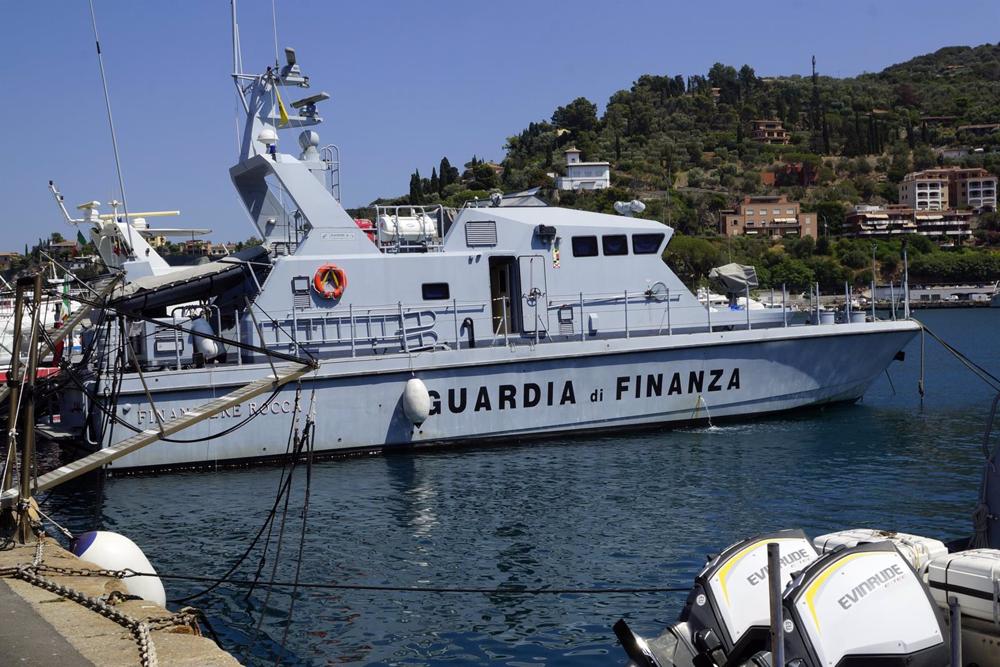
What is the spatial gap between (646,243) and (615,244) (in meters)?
0.66

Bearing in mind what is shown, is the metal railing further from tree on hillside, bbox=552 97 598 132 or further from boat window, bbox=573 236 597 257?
tree on hillside, bbox=552 97 598 132

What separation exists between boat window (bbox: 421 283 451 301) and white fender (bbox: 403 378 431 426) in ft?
5.73

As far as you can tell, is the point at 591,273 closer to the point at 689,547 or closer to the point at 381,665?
the point at 689,547

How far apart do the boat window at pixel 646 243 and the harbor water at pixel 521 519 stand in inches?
138

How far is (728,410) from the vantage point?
17.9 m

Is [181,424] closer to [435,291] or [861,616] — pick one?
[861,616]

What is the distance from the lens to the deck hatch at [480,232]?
1742 cm

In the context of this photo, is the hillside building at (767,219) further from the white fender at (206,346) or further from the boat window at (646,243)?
the white fender at (206,346)

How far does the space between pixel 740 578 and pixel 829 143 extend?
13704 cm

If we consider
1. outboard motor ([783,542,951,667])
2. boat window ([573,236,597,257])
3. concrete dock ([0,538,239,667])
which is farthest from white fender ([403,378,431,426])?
outboard motor ([783,542,951,667])

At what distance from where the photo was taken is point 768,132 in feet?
458

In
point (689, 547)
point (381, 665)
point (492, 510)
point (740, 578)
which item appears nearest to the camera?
point (740, 578)

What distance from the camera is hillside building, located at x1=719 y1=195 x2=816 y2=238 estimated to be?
98.9m

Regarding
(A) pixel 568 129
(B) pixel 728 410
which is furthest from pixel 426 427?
(A) pixel 568 129
